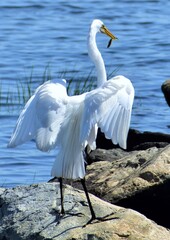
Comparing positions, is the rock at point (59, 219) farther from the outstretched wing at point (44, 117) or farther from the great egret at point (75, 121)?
the outstretched wing at point (44, 117)

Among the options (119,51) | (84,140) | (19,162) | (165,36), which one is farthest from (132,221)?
(165,36)

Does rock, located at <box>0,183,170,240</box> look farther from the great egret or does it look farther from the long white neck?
the long white neck

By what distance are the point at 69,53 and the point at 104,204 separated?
506 inches

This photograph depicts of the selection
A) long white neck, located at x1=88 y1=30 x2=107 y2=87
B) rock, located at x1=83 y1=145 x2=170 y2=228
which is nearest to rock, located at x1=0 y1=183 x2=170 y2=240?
rock, located at x1=83 y1=145 x2=170 y2=228

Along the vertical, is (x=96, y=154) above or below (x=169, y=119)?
above

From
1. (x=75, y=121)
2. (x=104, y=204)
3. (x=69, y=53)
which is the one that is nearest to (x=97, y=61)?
(x=75, y=121)

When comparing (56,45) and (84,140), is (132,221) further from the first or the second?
(56,45)

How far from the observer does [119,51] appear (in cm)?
2062


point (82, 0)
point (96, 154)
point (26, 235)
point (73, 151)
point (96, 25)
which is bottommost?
point (82, 0)

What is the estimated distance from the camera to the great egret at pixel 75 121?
708 centimetres

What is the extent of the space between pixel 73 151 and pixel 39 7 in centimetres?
1837

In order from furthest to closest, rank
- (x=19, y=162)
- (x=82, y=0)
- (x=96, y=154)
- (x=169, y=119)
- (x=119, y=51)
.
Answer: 1. (x=82, y=0)
2. (x=119, y=51)
3. (x=169, y=119)
4. (x=19, y=162)
5. (x=96, y=154)

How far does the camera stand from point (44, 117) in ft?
24.0

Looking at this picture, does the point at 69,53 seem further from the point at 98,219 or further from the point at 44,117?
the point at 98,219
